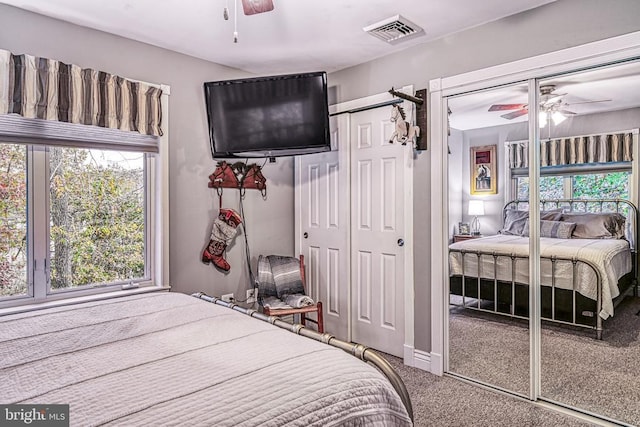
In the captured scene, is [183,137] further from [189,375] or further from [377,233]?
[189,375]

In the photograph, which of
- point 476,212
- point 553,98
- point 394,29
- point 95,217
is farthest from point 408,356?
point 95,217

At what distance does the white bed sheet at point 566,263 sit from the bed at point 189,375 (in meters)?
1.58

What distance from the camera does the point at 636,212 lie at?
2230mm

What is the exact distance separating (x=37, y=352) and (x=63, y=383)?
1.16 ft

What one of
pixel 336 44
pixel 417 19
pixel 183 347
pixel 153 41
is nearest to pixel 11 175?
pixel 153 41

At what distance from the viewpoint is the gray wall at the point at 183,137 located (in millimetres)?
2512

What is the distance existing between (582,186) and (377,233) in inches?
57.3

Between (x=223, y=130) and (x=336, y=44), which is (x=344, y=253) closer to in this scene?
(x=223, y=130)

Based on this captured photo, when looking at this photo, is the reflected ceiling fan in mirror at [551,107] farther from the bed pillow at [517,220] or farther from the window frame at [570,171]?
the bed pillow at [517,220]

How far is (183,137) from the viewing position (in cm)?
317

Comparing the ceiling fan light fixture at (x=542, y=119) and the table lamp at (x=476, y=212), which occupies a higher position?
the ceiling fan light fixture at (x=542, y=119)

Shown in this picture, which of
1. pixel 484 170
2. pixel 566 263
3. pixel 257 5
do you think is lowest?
pixel 566 263

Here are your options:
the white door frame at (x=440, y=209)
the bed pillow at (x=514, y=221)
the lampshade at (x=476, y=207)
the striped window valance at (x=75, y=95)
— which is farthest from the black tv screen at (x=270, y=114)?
the bed pillow at (x=514, y=221)

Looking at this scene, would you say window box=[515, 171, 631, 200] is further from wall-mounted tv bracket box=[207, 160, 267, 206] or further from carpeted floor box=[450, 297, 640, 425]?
wall-mounted tv bracket box=[207, 160, 267, 206]
